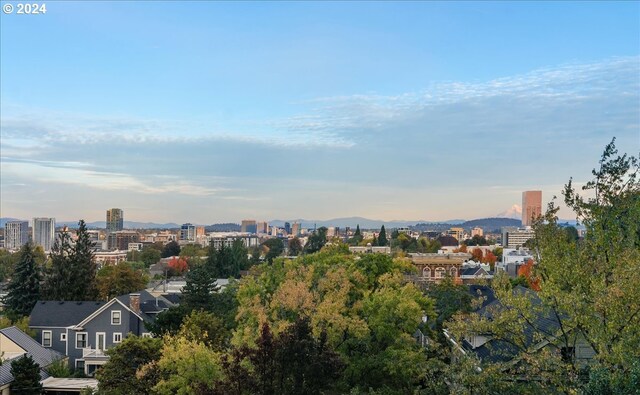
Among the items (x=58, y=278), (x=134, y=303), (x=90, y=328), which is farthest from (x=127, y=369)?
(x=58, y=278)

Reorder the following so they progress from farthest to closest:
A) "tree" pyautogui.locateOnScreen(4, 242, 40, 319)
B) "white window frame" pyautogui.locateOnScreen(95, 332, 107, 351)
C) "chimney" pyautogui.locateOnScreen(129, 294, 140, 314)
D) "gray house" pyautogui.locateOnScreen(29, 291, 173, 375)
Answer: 1. "tree" pyautogui.locateOnScreen(4, 242, 40, 319)
2. "chimney" pyautogui.locateOnScreen(129, 294, 140, 314)
3. "white window frame" pyautogui.locateOnScreen(95, 332, 107, 351)
4. "gray house" pyautogui.locateOnScreen(29, 291, 173, 375)

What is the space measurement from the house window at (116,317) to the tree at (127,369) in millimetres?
15209

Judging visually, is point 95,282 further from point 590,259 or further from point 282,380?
point 590,259

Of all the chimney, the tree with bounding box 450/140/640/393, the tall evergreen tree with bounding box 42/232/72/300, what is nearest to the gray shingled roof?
the chimney

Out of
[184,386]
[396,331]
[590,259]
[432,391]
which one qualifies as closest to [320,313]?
[396,331]

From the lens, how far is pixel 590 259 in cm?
1433

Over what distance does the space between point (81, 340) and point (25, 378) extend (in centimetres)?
1033

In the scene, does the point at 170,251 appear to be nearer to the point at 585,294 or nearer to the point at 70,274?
the point at 70,274

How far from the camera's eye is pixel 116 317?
124 feet

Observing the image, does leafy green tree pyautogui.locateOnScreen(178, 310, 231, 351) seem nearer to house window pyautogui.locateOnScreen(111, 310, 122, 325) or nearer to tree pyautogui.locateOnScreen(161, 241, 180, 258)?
house window pyautogui.locateOnScreen(111, 310, 122, 325)

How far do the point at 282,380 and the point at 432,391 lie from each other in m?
3.95

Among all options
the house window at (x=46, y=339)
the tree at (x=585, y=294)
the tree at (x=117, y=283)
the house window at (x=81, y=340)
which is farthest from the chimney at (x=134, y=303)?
the tree at (x=585, y=294)

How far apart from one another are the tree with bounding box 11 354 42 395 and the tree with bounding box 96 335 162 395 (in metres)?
7.22

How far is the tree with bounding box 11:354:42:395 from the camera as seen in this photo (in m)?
27.8
